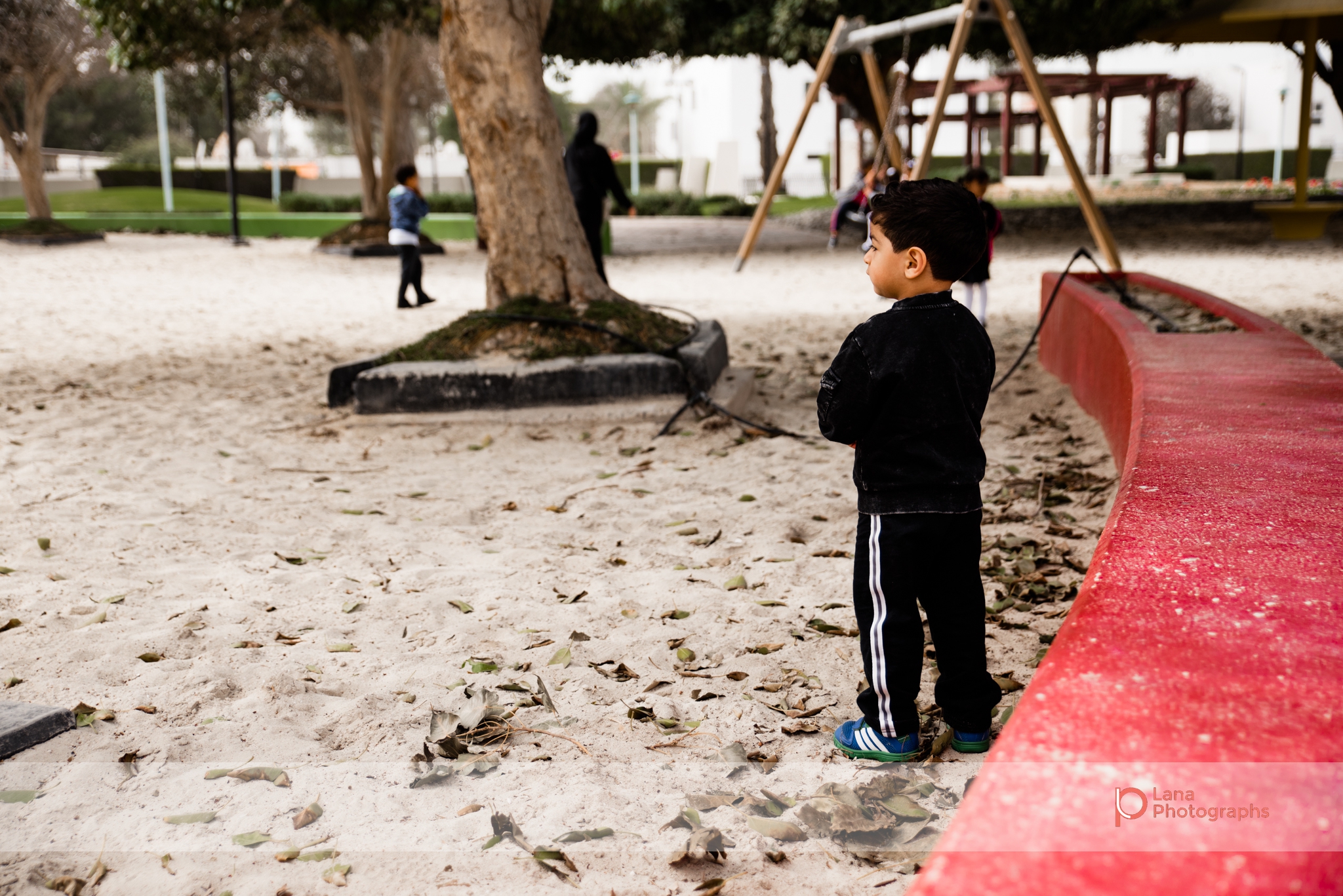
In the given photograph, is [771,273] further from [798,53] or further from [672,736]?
[672,736]

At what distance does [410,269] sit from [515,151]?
4393mm

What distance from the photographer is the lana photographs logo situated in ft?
4.01

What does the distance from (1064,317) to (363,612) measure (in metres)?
5.03

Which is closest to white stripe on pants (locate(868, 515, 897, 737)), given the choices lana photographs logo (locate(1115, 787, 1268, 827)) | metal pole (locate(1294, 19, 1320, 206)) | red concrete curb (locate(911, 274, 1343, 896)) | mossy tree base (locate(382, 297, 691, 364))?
red concrete curb (locate(911, 274, 1343, 896))

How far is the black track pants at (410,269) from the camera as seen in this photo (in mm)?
10922

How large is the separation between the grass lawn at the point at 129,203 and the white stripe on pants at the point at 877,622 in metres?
29.1

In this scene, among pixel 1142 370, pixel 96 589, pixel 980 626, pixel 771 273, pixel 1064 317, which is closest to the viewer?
pixel 980 626

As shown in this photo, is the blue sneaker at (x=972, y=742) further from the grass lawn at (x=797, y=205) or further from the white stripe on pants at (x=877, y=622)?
the grass lawn at (x=797, y=205)

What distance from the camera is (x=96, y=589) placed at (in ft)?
12.5

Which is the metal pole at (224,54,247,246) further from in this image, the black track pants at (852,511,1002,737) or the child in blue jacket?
the black track pants at (852,511,1002,737)

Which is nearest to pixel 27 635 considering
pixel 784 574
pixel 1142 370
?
pixel 784 574

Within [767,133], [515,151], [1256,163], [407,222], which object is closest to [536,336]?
[515,151]

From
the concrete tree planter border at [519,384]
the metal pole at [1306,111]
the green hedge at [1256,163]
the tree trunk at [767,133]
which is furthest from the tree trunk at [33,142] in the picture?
the green hedge at [1256,163]

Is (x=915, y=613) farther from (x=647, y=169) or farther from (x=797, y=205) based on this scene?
(x=647, y=169)
